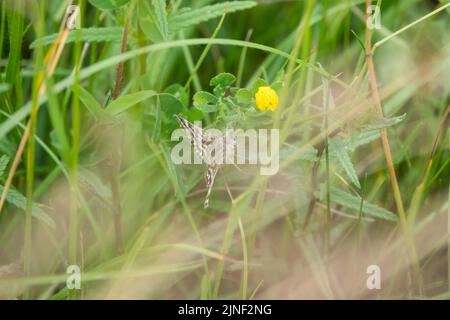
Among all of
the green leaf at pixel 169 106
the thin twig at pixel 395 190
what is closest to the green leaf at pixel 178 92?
the green leaf at pixel 169 106

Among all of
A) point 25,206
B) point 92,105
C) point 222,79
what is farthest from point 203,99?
point 25,206

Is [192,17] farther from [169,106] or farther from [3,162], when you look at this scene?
[3,162]

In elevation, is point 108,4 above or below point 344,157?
above

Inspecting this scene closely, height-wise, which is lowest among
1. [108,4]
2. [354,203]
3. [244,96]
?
[354,203]

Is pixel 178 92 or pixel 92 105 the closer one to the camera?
pixel 92 105

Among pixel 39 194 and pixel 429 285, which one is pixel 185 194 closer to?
pixel 39 194

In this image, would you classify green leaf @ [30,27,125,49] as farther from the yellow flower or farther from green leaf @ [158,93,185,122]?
the yellow flower
